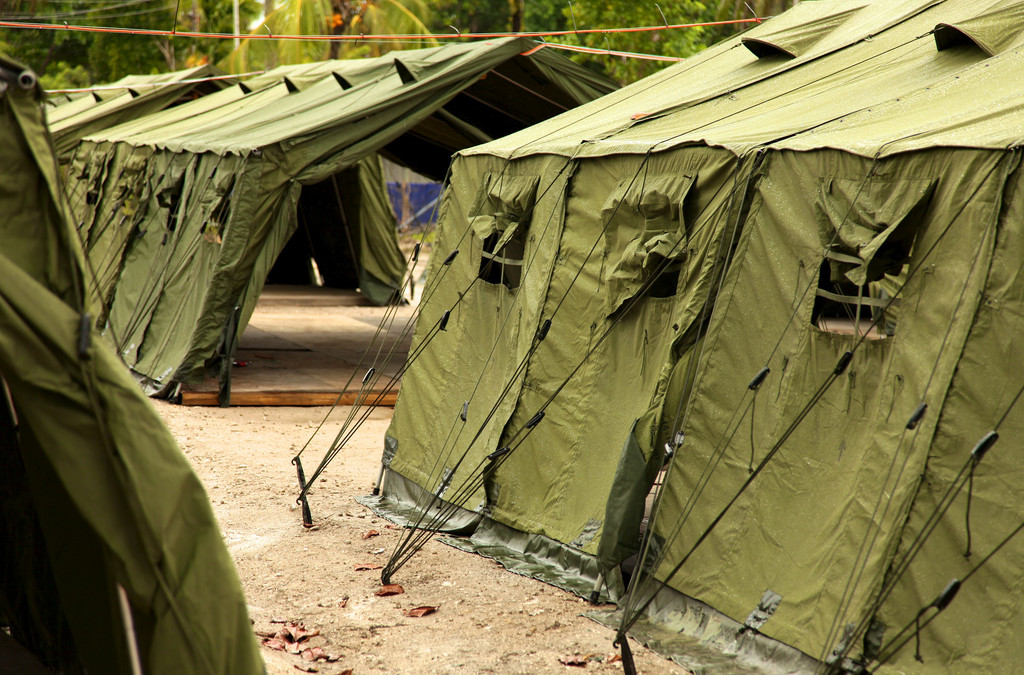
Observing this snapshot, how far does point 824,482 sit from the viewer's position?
454 cm

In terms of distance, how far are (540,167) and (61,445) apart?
4.39 metres

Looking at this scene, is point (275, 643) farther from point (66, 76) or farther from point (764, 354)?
point (66, 76)

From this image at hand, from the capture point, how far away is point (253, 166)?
976 cm

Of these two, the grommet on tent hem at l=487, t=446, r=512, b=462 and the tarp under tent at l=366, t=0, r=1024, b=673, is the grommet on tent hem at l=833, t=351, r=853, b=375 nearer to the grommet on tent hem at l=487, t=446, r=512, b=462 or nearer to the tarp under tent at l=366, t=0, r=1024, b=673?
the tarp under tent at l=366, t=0, r=1024, b=673

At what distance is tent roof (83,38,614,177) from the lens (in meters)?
9.96

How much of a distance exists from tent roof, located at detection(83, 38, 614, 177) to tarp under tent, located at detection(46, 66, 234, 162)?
4.72m

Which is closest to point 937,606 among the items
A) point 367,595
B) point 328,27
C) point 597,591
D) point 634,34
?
point 597,591

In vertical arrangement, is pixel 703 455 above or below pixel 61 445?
below

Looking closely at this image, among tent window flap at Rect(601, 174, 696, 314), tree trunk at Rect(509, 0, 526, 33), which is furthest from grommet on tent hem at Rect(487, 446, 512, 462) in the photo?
tree trunk at Rect(509, 0, 526, 33)

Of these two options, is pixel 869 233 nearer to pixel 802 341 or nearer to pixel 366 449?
pixel 802 341

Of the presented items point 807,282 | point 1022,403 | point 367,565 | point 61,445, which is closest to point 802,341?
point 807,282

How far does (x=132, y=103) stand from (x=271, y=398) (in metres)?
7.85

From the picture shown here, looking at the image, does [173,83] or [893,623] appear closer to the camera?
[893,623]

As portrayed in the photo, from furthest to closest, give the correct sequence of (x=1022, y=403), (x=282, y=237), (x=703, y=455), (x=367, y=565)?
(x=282, y=237), (x=367, y=565), (x=703, y=455), (x=1022, y=403)
